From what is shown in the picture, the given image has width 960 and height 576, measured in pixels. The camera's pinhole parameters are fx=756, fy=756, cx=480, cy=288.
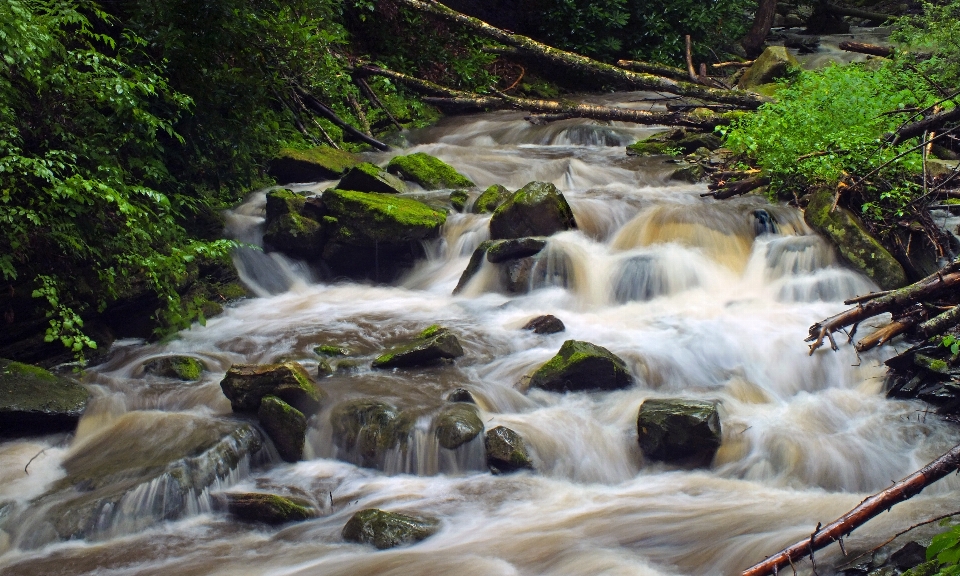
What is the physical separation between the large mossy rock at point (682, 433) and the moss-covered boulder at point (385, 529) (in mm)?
1670

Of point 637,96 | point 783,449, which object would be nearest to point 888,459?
point 783,449

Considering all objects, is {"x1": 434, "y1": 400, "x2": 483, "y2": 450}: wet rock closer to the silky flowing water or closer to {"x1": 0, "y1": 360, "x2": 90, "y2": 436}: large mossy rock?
the silky flowing water

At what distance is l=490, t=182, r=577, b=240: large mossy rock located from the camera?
9.00m

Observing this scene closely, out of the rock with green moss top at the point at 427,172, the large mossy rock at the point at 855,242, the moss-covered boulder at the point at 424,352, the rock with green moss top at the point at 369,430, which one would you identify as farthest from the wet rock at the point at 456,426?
the rock with green moss top at the point at 427,172

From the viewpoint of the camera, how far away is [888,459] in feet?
16.5

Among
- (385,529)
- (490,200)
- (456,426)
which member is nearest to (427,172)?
(490,200)

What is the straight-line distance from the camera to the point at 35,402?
5.45 m

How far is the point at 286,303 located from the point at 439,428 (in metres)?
4.05

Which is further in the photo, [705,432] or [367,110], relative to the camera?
[367,110]

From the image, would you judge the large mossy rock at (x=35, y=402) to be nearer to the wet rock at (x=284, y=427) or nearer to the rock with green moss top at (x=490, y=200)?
the wet rock at (x=284, y=427)

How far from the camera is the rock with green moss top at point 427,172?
36.0ft

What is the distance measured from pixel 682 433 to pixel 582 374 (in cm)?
115

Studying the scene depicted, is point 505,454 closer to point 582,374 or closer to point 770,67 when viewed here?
point 582,374

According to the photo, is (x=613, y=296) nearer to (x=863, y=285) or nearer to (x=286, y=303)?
(x=863, y=285)
